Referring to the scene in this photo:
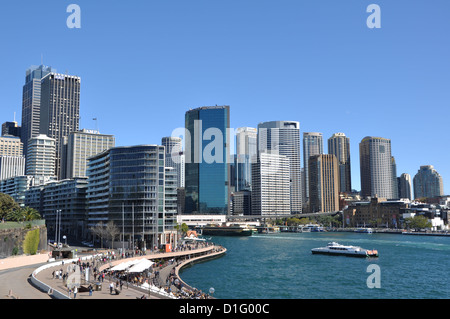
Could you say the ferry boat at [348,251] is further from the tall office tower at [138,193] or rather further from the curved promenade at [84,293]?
the tall office tower at [138,193]

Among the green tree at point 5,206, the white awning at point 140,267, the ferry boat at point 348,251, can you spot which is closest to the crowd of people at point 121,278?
the white awning at point 140,267

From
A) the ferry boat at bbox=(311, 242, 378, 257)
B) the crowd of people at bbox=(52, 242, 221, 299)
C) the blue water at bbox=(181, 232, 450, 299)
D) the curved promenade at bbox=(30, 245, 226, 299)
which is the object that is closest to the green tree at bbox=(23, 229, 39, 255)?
the curved promenade at bbox=(30, 245, 226, 299)

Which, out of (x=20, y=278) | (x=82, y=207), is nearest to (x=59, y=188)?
(x=82, y=207)

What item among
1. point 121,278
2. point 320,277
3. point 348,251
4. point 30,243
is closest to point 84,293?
point 121,278

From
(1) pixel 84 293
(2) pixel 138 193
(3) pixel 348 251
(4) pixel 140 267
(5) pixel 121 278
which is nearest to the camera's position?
(1) pixel 84 293

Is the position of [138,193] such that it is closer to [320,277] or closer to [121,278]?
[121,278]

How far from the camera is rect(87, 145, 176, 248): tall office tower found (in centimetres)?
12138

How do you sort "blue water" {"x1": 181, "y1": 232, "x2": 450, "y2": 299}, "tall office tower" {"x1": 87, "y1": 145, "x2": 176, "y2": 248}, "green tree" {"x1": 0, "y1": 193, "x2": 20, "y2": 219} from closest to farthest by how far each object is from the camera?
"blue water" {"x1": 181, "y1": 232, "x2": 450, "y2": 299}, "tall office tower" {"x1": 87, "y1": 145, "x2": 176, "y2": 248}, "green tree" {"x1": 0, "y1": 193, "x2": 20, "y2": 219}

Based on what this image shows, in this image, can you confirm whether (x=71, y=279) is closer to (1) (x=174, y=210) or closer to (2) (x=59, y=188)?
(1) (x=174, y=210)

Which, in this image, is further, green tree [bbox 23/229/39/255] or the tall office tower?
the tall office tower

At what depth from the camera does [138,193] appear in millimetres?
121875

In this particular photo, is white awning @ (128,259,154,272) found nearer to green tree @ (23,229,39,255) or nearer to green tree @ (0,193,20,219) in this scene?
green tree @ (23,229,39,255)

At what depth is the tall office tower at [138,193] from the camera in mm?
121375
